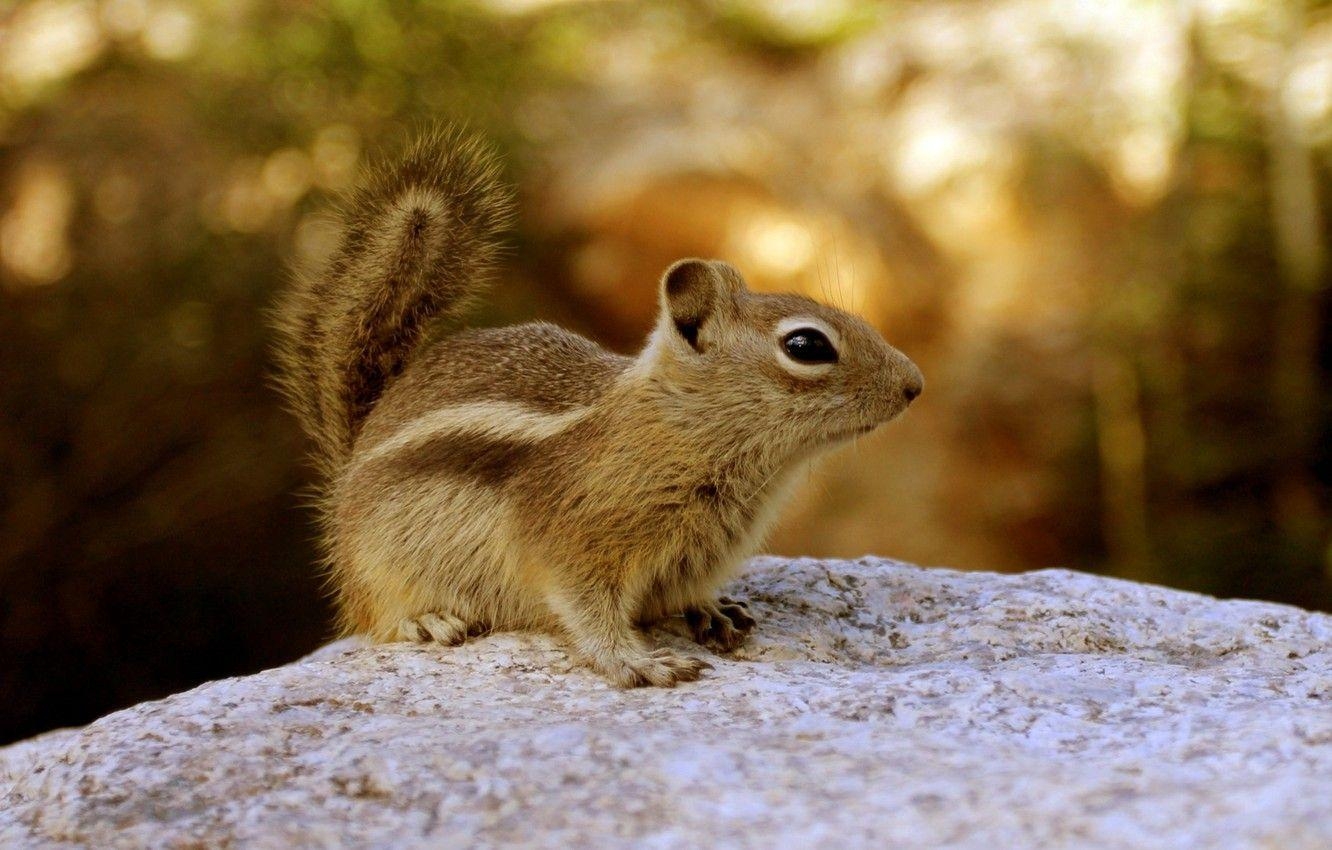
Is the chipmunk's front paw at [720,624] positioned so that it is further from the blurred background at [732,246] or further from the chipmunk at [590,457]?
the blurred background at [732,246]

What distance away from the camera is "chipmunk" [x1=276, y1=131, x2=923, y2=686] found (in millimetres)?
3283

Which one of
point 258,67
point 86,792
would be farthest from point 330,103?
point 86,792

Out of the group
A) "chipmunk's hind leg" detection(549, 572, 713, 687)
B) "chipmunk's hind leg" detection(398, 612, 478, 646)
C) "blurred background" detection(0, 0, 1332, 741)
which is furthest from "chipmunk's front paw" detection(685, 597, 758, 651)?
"blurred background" detection(0, 0, 1332, 741)

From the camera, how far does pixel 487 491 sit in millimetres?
3525

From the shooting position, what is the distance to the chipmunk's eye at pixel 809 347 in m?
3.38

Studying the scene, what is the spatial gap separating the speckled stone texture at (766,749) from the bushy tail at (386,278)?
93 cm

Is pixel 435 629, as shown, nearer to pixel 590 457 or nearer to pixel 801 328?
pixel 590 457

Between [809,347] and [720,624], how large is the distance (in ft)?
2.39

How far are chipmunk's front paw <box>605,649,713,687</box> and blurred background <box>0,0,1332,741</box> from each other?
3.79 metres

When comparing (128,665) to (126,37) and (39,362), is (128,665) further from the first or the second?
(126,37)

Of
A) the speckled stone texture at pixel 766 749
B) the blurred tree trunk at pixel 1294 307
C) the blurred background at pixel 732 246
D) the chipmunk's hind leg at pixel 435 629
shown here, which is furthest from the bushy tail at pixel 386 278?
the blurred tree trunk at pixel 1294 307

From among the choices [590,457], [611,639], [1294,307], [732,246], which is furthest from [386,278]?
[732,246]

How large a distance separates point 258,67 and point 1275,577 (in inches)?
287

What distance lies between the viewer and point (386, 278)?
396 cm
